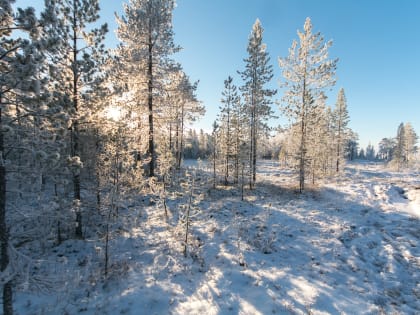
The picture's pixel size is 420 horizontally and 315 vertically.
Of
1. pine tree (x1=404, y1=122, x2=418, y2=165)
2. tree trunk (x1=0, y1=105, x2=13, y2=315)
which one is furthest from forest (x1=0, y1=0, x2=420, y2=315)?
pine tree (x1=404, y1=122, x2=418, y2=165)

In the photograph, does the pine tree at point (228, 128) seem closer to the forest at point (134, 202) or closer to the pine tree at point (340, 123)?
the forest at point (134, 202)

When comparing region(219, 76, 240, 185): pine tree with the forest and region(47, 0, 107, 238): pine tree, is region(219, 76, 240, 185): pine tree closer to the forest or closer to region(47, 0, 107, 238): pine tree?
the forest

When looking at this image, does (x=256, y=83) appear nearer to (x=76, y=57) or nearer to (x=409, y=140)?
(x=76, y=57)

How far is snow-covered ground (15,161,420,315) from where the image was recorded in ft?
19.9

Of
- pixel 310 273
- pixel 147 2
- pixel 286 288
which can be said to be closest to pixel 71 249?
pixel 286 288

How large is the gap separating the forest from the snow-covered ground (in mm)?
61

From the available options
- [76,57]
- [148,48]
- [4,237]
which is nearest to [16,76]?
[4,237]

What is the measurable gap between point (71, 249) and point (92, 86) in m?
7.34

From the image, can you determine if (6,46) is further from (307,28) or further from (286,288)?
(307,28)

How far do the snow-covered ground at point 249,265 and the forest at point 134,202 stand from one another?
61 millimetres

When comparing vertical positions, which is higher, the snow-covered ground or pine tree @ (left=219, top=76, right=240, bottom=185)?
pine tree @ (left=219, top=76, right=240, bottom=185)

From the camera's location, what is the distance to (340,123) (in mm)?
37281

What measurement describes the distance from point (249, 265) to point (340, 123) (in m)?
38.4

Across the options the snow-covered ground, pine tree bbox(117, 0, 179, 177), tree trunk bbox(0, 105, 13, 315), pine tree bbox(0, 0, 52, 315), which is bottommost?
the snow-covered ground
